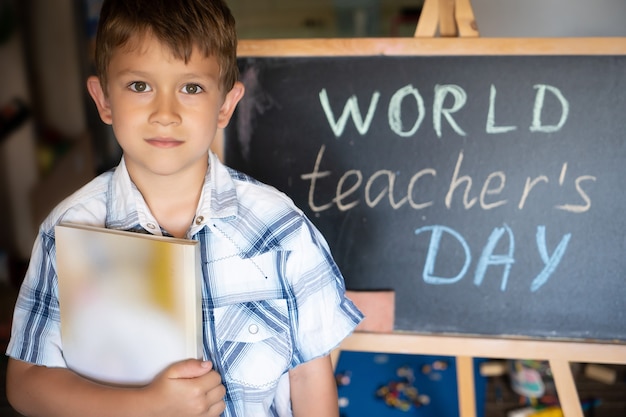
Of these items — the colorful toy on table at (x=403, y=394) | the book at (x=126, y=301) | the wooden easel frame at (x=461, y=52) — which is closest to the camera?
the book at (x=126, y=301)

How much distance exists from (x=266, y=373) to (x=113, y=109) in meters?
0.41

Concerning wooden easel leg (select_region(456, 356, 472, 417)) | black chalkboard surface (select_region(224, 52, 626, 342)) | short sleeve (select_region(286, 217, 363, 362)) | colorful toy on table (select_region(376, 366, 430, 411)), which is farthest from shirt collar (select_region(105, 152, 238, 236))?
colorful toy on table (select_region(376, 366, 430, 411))

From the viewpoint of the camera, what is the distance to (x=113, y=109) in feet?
2.67

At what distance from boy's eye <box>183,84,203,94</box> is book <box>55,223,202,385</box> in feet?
0.65

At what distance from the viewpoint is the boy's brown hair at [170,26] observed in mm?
775

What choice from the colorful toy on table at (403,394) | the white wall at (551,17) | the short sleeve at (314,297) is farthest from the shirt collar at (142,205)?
the white wall at (551,17)

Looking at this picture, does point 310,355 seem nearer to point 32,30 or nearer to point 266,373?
point 266,373

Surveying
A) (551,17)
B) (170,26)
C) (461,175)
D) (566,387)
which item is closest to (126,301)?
(170,26)

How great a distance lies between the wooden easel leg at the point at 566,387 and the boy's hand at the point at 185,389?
0.66 m

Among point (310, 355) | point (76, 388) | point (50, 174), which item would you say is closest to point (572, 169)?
point (310, 355)

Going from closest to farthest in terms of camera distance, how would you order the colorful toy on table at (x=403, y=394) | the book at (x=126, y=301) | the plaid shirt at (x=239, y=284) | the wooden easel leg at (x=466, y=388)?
1. the book at (x=126, y=301)
2. the plaid shirt at (x=239, y=284)
3. the wooden easel leg at (x=466, y=388)
4. the colorful toy on table at (x=403, y=394)

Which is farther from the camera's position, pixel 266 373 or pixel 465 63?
pixel 465 63

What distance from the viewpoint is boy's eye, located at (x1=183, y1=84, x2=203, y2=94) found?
2.65 feet

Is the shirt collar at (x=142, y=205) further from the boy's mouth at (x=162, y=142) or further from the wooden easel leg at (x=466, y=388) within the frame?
the wooden easel leg at (x=466, y=388)
